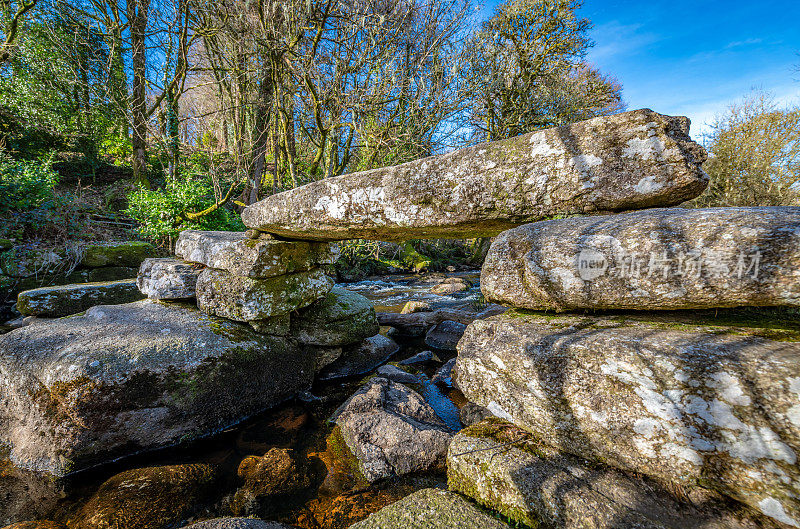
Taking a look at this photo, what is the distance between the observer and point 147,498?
2.55 m

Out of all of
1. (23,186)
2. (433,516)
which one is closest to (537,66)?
(433,516)

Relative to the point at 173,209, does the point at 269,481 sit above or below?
below

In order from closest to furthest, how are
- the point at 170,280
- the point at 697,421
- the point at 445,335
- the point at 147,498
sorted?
the point at 697,421 < the point at 147,498 < the point at 170,280 < the point at 445,335

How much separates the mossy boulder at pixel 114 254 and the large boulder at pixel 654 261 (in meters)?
9.12

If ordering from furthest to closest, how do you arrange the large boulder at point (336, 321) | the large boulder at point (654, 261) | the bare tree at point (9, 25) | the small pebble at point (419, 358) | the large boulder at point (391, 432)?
the bare tree at point (9, 25), the small pebble at point (419, 358), the large boulder at point (336, 321), the large boulder at point (391, 432), the large boulder at point (654, 261)

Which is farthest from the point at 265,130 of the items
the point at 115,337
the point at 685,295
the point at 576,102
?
the point at 576,102

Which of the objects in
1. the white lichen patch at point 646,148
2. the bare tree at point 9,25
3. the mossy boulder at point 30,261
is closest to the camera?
the white lichen patch at point 646,148

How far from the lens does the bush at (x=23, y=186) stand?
7699 millimetres

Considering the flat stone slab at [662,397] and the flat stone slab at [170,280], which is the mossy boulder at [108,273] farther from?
the flat stone slab at [662,397]

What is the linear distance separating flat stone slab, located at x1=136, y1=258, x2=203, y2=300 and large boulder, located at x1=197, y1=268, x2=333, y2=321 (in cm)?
24

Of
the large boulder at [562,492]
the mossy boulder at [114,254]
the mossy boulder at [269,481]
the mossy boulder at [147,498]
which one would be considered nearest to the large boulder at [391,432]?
the mossy boulder at [269,481]

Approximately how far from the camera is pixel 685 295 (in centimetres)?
176

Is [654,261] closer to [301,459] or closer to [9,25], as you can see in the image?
[301,459]

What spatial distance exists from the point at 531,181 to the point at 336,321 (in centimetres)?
388
